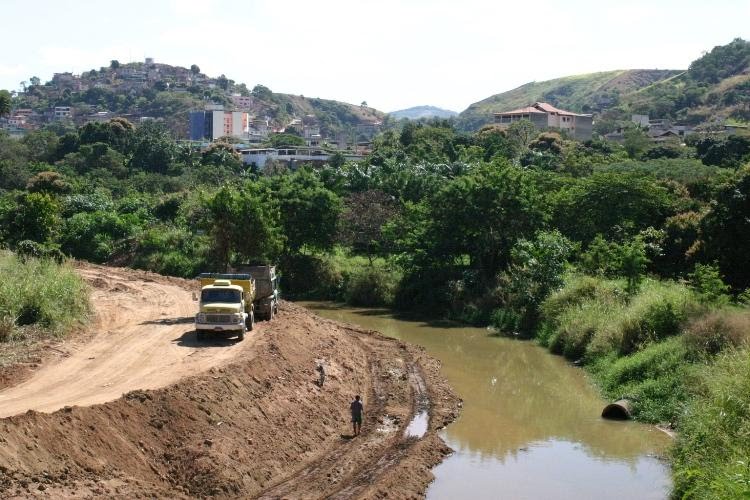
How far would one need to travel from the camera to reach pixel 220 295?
28516mm

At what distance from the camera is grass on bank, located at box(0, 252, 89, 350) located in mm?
25938

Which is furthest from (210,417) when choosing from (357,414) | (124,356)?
(124,356)

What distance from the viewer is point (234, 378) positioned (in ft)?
75.7

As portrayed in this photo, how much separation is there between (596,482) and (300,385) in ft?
29.0

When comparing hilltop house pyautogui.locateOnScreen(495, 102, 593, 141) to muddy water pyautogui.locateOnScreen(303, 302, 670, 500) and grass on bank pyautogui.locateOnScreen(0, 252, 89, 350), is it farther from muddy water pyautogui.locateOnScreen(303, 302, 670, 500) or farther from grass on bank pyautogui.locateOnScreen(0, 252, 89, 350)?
grass on bank pyautogui.locateOnScreen(0, 252, 89, 350)

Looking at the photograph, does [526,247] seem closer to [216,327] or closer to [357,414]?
[216,327]

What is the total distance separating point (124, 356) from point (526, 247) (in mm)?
23623

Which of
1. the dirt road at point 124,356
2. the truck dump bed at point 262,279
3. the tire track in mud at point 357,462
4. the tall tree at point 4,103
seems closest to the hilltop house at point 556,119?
the tall tree at point 4,103

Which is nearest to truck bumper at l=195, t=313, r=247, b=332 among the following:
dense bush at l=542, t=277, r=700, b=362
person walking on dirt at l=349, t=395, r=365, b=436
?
person walking on dirt at l=349, t=395, r=365, b=436

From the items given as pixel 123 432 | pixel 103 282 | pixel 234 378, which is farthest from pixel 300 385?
pixel 103 282

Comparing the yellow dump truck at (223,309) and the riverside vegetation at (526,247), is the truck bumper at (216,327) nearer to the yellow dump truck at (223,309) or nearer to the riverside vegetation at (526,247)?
the yellow dump truck at (223,309)

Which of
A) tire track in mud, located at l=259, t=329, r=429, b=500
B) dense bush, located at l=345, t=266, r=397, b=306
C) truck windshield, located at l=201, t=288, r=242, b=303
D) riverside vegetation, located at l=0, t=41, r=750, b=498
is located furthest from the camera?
dense bush, located at l=345, t=266, r=397, b=306

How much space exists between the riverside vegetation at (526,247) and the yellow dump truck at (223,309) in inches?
191

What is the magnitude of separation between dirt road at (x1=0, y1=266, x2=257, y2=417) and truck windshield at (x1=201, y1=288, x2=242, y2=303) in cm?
144
